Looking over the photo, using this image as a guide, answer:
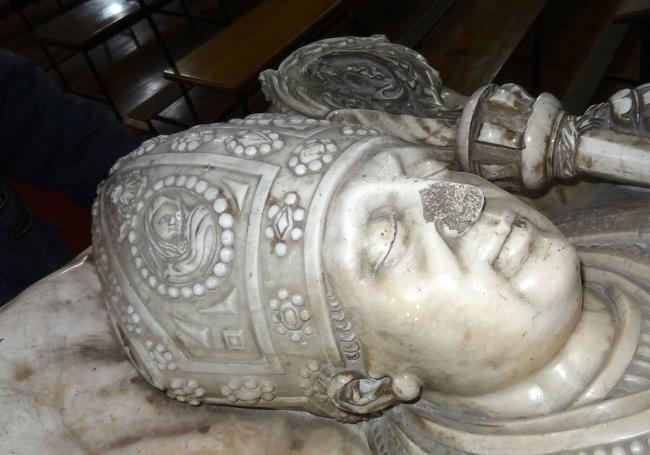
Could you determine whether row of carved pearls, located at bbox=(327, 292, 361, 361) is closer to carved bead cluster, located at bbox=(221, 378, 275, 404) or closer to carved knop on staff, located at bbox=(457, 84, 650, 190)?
carved bead cluster, located at bbox=(221, 378, 275, 404)

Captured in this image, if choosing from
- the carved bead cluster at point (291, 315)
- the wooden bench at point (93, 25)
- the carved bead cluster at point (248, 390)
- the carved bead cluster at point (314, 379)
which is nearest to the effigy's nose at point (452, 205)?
the carved bead cluster at point (291, 315)

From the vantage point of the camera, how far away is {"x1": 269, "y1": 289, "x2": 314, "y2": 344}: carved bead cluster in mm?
1159

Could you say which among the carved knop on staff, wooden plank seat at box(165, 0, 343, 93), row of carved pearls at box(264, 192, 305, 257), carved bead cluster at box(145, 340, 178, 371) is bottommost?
wooden plank seat at box(165, 0, 343, 93)

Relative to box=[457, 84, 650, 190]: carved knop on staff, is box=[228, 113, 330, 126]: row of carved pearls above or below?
above

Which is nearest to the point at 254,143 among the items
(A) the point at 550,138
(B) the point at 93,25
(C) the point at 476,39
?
(A) the point at 550,138

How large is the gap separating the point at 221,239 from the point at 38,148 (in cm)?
144

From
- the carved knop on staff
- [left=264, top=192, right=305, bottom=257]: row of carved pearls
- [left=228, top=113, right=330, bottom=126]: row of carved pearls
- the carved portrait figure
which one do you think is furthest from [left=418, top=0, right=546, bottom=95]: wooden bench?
[left=264, top=192, right=305, bottom=257]: row of carved pearls

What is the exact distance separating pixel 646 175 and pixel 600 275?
0.83 feet

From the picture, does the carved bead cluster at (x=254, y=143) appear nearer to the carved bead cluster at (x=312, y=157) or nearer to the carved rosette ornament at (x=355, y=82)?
the carved bead cluster at (x=312, y=157)

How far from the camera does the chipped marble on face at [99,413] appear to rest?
1.45 m

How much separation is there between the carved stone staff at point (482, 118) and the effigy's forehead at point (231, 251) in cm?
33

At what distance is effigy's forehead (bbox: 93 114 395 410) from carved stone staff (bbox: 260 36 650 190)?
334 millimetres

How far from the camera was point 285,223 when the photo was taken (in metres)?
1.15

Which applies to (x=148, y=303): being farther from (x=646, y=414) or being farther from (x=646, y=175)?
(x=646, y=175)
